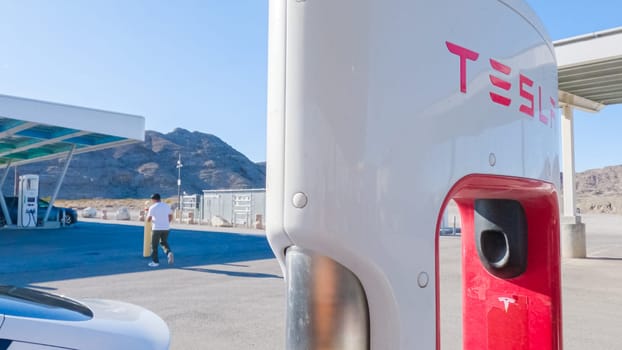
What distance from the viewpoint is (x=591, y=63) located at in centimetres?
920

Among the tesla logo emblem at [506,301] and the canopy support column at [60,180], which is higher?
the canopy support column at [60,180]

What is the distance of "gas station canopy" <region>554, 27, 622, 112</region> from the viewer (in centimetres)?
895

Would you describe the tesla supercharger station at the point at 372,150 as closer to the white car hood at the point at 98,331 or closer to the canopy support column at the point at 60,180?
the white car hood at the point at 98,331

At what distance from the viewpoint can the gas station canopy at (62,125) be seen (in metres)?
15.8

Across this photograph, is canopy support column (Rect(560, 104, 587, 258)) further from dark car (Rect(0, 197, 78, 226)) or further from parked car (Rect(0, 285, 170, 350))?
dark car (Rect(0, 197, 78, 226))

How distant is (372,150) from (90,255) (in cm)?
1309

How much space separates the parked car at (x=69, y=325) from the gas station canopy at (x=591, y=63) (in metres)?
9.41

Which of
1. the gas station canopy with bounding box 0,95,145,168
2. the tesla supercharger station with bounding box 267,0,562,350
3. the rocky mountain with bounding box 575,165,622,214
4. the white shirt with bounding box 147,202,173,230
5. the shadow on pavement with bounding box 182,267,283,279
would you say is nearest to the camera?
the tesla supercharger station with bounding box 267,0,562,350

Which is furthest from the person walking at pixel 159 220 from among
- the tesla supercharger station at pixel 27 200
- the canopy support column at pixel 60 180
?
the canopy support column at pixel 60 180

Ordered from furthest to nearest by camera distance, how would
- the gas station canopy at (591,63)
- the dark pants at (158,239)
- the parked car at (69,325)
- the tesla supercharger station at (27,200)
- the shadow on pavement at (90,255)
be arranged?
the tesla supercharger station at (27,200), the dark pants at (158,239), the shadow on pavement at (90,255), the gas station canopy at (591,63), the parked car at (69,325)

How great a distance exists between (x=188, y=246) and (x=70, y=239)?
17.7ft

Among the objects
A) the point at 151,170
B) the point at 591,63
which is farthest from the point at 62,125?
the point at 151,170

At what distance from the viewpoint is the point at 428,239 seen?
130 centimetres

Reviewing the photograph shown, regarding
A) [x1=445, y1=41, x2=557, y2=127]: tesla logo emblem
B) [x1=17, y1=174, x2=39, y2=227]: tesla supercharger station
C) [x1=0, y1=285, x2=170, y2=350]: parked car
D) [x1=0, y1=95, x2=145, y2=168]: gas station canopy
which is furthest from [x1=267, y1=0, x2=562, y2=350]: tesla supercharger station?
[x1=17, y1=174, x2=39, y2=227]: tesla supercharger station
